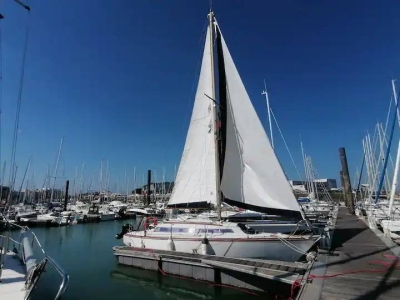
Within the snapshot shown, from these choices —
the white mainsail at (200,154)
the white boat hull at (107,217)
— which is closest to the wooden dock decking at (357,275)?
the white mainsail at (200,154)

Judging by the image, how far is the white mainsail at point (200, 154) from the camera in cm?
1606

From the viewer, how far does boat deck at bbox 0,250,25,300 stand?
7004 millimetres

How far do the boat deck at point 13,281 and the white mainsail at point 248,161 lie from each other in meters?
8.87

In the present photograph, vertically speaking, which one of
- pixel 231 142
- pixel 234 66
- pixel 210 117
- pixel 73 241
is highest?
pixel 234 66

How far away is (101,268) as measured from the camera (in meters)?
16.4

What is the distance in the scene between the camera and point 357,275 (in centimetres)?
866

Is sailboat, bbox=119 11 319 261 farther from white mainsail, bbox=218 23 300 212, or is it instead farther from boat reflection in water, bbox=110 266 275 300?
boat reflection in water, bbox=110 266 275 300

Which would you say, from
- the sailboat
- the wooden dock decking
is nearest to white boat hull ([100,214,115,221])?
the sailboat

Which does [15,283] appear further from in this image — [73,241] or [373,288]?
[73,241]

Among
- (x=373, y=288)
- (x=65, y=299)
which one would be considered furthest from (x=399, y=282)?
(x=65, y=299)

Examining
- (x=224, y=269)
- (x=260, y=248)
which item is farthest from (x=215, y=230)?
(x=260, y=248)

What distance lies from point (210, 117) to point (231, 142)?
2.94m

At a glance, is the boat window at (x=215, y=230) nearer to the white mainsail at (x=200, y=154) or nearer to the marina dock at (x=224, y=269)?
the marina dock at (x=224, y=269)

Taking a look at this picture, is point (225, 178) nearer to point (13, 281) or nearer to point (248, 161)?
point (248, 161)
